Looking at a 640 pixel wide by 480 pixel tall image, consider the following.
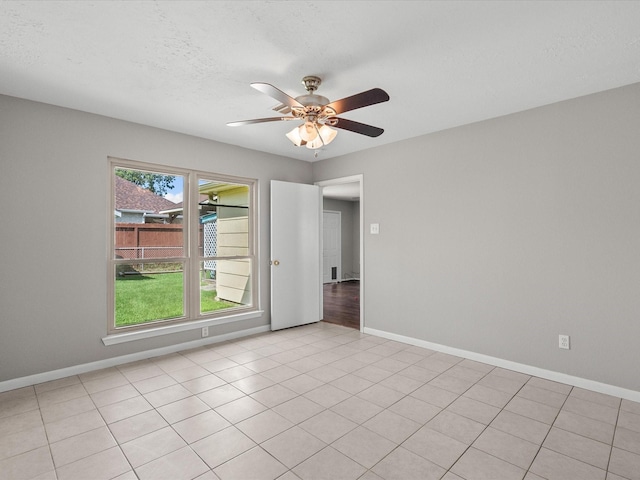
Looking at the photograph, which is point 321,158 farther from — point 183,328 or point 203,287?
point 183,328

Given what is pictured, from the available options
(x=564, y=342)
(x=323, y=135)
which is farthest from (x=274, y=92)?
(x=564, y=342)

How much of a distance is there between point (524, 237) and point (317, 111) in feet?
7.46

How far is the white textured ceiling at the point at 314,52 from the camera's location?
1.82 metres

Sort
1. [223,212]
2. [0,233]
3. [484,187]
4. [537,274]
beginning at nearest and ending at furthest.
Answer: [0,233]
[537,274]
[484,187]
[223,212]

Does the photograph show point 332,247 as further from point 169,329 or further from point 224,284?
point 169,329

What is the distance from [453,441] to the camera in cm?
211

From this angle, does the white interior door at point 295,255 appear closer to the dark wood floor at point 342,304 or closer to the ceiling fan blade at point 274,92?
the dark wood floor at point 342,304

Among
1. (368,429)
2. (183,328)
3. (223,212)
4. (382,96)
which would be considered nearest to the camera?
(382,96)

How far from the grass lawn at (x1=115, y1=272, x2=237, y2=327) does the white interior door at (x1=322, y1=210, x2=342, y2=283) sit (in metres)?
5.27

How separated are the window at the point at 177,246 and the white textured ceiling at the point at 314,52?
33.4 inches

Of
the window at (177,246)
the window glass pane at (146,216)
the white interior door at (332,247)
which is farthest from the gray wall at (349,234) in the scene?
the window glass pane at (146,216)

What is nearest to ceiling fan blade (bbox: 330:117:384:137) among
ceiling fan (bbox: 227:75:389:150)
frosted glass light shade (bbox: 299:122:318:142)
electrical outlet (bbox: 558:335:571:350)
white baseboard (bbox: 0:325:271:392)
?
ceiling fan (bbox: 227:75:389:150)

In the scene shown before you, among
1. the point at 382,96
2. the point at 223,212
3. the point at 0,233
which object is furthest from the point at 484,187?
the point at 0,233

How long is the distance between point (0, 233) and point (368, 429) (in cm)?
327
